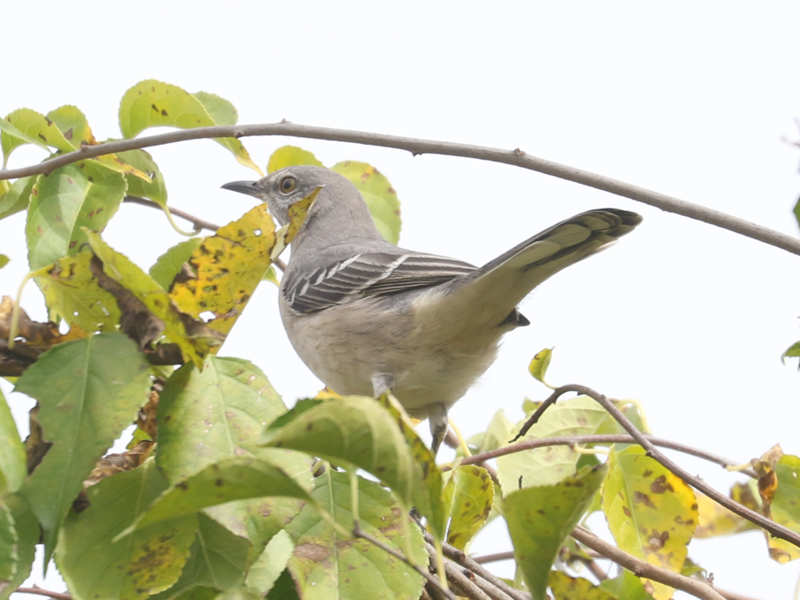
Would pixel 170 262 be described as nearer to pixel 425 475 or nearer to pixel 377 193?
pixel 425 475

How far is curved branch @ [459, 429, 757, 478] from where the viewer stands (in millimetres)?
2498

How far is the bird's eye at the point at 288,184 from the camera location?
6.13m

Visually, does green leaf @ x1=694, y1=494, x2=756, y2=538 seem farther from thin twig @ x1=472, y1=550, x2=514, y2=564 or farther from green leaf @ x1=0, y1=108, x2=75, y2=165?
green leaf @ x1=0, y1=108, x2=75, y2=165

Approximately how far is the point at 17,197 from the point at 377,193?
1596mm

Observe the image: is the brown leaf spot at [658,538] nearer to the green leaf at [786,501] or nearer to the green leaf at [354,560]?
the green leaf at [786,501]

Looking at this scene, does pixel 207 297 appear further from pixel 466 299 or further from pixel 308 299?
pixel 308 299

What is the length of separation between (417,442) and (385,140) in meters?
1.13

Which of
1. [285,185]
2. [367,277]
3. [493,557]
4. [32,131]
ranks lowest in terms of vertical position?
[493,557]

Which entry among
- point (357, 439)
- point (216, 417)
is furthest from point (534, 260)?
point (357, 439)

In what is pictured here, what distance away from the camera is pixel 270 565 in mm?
1983

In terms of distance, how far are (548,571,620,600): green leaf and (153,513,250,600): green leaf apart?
2.95 ft

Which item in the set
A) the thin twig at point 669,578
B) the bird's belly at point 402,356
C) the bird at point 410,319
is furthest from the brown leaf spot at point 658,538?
the bird's belly at point 402,356

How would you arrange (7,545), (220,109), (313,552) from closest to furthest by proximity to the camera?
(7,545)
(313,552)
(220,109)

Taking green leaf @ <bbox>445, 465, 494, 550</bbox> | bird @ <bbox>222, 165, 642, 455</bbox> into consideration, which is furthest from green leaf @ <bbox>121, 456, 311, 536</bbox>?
bird @ <bbox>222, 165, 642, 455</bbox>
